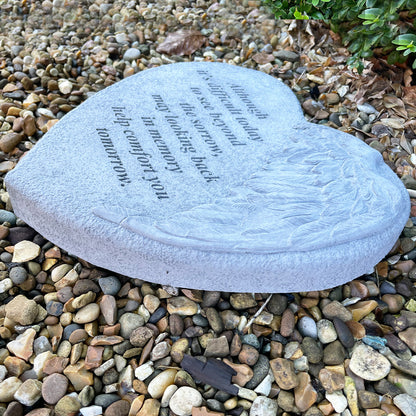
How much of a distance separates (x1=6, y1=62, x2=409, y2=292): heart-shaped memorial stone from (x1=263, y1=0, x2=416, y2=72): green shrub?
579 mm

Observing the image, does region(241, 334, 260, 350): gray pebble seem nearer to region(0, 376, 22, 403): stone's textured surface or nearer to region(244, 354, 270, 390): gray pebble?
region(244, 354, 270, 390): gray pebble

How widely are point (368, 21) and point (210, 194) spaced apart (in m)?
1.31

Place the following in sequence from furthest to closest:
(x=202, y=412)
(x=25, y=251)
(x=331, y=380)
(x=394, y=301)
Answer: (x=25, y=251)
(x=394, y=301)
(x=331, y=380)
(x=202, y=412)

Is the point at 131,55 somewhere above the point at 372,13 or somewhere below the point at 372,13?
below

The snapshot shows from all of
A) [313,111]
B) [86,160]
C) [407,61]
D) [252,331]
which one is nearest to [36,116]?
[86,160]

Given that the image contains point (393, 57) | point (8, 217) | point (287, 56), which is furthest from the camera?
point (287, 56)

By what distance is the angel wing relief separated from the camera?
158cm

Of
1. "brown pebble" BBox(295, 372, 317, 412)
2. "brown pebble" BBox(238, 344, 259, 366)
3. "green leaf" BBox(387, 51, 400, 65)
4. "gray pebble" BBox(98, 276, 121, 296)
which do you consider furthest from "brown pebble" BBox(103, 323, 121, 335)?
"green leaf" BBox(387, 51, 400, 65)

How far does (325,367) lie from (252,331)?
0.94 ft

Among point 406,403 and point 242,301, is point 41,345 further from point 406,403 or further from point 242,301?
point 406,403

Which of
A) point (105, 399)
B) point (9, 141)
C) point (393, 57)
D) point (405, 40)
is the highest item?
point (405, 40)

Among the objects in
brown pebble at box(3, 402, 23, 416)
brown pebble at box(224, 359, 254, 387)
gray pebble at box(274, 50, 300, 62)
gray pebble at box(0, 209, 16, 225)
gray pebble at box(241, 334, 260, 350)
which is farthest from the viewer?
gray pebble at box(274, 50, 300, 62)

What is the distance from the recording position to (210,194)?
1839 mm

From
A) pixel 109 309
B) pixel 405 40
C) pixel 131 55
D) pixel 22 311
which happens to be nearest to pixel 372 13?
pixel 405 40
